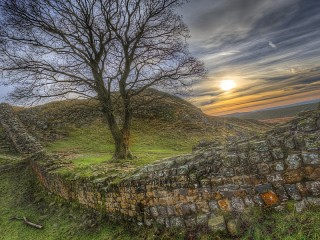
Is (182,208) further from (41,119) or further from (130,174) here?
(41,119)

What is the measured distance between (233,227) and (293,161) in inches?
68.9

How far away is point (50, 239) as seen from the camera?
8.31 meters

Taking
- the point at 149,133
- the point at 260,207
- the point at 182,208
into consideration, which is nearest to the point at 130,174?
the point at 182,208

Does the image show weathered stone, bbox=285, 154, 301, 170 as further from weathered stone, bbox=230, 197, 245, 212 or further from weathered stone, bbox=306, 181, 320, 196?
weathered stone, bbox=230, 197, 245, 212

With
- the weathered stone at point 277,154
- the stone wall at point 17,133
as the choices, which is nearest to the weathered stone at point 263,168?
the weathered stone at point 277,154

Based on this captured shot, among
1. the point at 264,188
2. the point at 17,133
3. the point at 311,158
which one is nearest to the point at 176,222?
the point at 264,188

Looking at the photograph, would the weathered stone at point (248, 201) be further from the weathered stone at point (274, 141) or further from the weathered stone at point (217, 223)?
the weathered stone at point (274, 141)

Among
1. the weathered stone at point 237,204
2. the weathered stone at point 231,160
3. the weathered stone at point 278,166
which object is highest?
the weathered stone at point 231,160

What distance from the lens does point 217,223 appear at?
5.38 m

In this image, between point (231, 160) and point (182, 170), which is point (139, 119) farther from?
point (231, 160)

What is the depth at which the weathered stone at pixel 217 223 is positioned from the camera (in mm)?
5305

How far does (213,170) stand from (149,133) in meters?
23.0

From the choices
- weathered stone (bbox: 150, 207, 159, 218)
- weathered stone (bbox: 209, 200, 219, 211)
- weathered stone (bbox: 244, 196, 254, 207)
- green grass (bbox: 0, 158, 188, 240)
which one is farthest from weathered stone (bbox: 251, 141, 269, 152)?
weathered stone (bbox: 150, 207, 159, 218)

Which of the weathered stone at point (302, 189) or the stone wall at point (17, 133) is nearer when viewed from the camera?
the weathered stone at point (302, 189)
